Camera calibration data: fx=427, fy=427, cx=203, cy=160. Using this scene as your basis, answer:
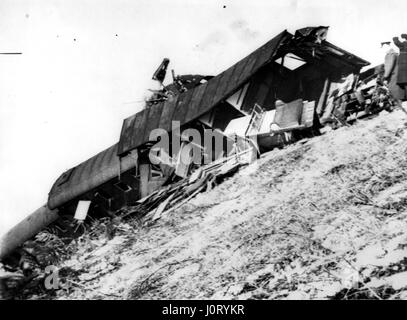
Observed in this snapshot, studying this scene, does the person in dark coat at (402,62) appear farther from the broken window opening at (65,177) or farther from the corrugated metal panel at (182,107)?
the broken window opening at (65,177)

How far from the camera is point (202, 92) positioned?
14000 mm

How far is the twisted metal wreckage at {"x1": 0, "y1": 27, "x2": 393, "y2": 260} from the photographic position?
1190cm

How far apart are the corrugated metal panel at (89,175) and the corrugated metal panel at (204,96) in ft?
1.95

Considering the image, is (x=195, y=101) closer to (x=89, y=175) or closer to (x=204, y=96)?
(x=204, y=96)

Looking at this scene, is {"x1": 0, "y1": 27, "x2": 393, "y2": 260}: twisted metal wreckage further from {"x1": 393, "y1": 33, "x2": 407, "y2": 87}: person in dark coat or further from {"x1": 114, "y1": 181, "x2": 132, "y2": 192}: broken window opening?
{"x1": 393, "y1": 33, "x2": 407, "y2": 87}: person in dark coat

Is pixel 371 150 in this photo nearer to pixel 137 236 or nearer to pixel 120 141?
pixel 137 236

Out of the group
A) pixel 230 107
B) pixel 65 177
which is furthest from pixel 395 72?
pixel 65 177

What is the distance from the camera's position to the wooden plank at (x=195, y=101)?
44.4 feet

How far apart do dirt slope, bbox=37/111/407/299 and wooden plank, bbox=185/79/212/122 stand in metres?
3.22

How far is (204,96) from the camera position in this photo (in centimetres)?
1383

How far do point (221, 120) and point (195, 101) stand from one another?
1.05 metres
